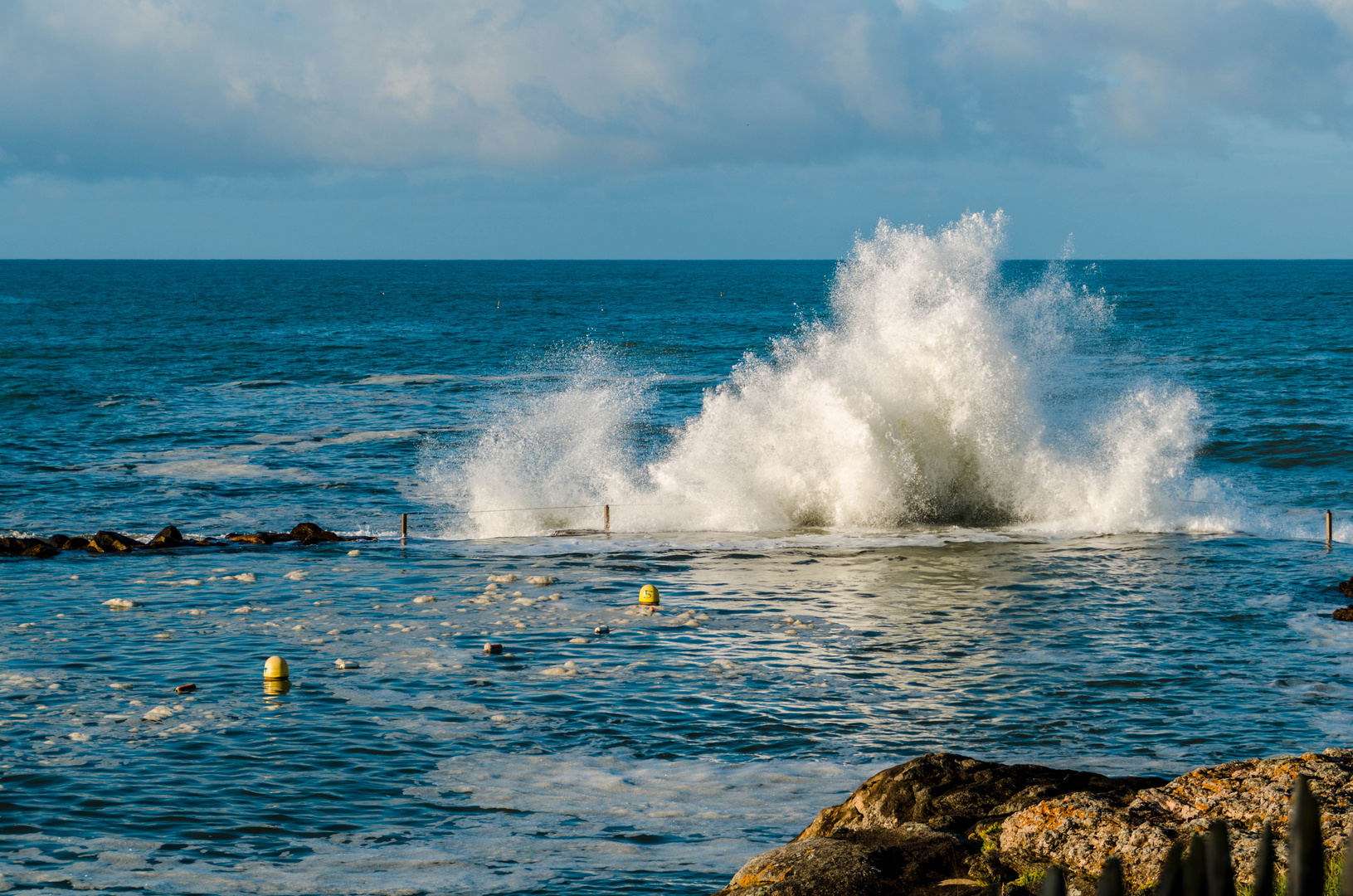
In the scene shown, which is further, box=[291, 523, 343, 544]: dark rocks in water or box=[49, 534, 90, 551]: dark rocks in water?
box=[291, 523, 343, 544]: dark rocks in water

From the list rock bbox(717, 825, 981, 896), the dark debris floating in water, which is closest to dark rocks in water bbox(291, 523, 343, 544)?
the dark debris floating in water

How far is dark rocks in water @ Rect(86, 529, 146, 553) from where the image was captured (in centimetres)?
2200

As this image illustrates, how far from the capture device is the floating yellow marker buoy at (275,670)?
14.0 metres

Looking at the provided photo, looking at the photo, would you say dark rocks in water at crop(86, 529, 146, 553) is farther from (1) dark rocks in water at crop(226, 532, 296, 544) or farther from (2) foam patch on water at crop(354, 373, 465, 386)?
(2) foam patch on water at crop(354, 373, 465, 386)

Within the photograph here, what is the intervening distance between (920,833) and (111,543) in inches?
706

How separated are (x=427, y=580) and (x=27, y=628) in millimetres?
5736

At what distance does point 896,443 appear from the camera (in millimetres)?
27375

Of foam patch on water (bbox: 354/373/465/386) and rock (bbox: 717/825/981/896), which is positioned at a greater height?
foam patch on water (bbox: 354/373/465/386)

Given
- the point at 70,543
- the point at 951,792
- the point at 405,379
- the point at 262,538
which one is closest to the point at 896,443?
the point at 262,538

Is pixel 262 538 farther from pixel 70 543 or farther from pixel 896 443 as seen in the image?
pixel 896 443

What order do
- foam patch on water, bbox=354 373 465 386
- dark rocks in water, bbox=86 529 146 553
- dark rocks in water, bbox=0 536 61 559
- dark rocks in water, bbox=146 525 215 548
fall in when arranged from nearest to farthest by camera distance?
dark rocks in water, bbox=0 536 61 559 → dark rocks in water, bbox=86 529 146 553 → dark rocks in water, bbox=146 525 215 548 → foam patch on water, bbox=354 373 465 386

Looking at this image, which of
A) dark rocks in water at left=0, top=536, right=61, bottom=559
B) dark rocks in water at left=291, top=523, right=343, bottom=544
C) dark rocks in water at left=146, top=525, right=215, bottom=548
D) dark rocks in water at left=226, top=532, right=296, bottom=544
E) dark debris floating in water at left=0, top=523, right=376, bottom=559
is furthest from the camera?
dark rocks in water at left=291, top=523, right=343, bottom=544

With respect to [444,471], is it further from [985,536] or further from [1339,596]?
[1339,596]

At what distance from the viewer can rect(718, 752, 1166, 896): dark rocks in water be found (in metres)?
7.53
